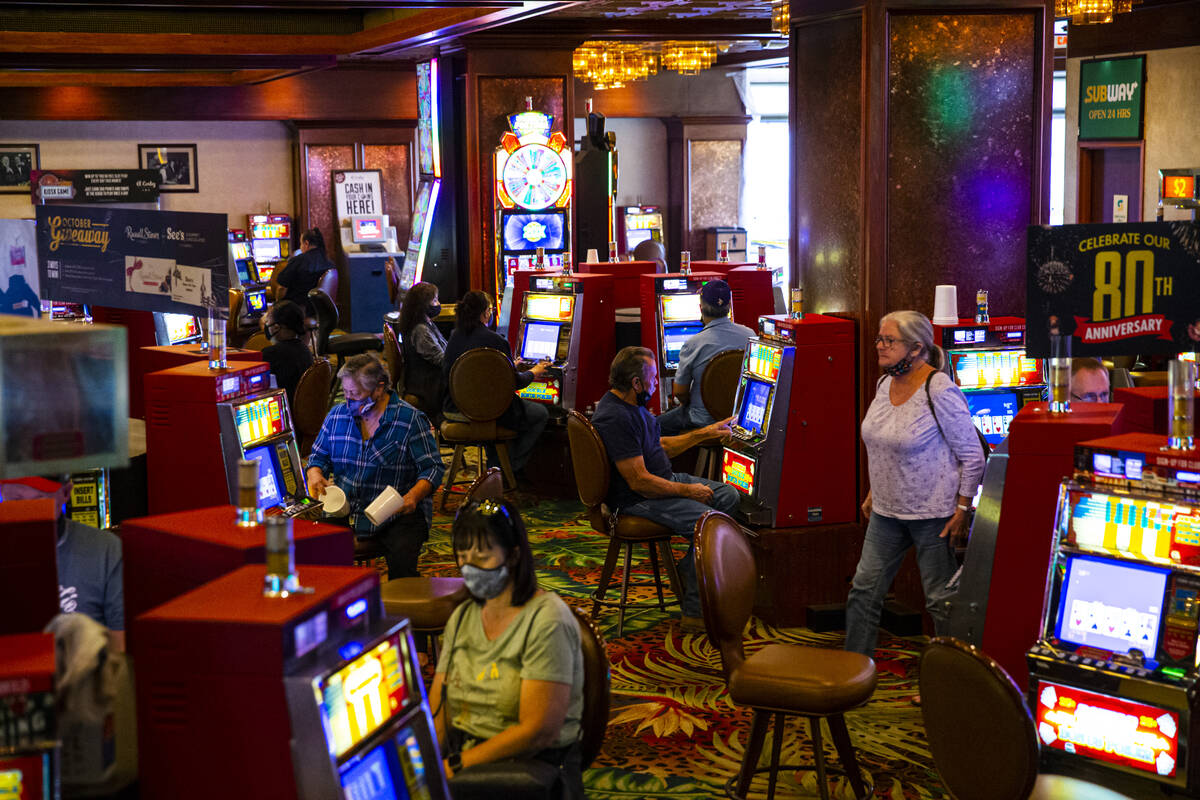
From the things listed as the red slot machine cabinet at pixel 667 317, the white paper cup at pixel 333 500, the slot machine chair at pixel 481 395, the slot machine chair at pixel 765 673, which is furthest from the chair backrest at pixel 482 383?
the slot machine chair at pixel 765 673

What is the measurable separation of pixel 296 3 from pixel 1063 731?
20.5ft

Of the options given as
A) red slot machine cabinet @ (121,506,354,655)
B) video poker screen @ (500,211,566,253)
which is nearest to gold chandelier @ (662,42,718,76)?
video poker screen @ (500,211,566,253)

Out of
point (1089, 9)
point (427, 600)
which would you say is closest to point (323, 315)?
point (1089, 9)

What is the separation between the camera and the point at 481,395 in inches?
295

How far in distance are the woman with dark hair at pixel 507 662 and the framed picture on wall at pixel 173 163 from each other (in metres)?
14.0

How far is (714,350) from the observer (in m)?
7.14

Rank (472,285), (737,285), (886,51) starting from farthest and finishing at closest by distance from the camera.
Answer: (472,285)
(737,285)
(886,51)

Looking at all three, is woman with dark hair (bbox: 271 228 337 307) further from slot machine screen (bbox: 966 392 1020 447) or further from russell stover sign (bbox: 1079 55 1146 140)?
slot machine screen (bbox: 966 392 1020 447)

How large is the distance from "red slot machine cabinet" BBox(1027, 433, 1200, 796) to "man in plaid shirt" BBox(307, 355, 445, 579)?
99.9 inches

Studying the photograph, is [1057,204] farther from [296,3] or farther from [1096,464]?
[1096,464]

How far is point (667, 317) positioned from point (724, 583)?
4.76 meters

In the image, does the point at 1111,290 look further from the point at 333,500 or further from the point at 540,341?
the point at 540,341

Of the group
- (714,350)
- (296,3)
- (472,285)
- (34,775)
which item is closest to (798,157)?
(714,350)

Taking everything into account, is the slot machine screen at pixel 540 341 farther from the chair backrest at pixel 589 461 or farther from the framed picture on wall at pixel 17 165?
the framed picture on wall at pixel 17 165
